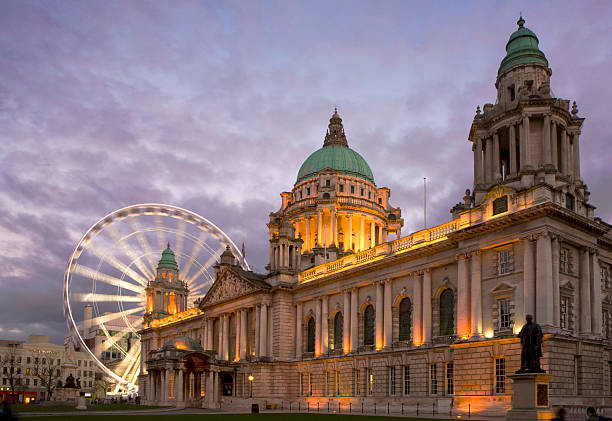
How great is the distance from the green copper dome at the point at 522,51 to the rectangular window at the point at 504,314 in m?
20.3

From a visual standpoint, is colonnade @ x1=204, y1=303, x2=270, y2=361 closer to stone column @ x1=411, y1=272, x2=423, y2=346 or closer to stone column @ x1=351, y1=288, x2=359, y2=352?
stone column @ x1=351, y1=288, x2=359, y2=352

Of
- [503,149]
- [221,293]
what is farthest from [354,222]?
[503,149]

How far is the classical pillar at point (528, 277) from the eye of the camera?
148 ft

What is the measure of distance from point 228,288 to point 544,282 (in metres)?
48.3

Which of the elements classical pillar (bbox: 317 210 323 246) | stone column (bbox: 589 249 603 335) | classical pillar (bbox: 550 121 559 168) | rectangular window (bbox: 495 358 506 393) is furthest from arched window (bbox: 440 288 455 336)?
classical pillar (bbox: 317 210 323 246)

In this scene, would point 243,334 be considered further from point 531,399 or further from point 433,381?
point 531,399

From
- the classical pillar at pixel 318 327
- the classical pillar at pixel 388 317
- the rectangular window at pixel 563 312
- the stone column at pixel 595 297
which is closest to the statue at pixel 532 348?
the rectangular window at pixel 563 312

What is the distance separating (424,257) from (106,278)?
1788 inches

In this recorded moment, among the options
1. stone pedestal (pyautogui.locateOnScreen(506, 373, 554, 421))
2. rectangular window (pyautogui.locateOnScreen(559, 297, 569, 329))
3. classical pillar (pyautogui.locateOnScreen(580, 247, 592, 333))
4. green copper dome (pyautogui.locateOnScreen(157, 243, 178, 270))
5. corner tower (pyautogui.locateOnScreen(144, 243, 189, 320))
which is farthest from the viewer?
green copper dome (pyautogui.locateOnScreen(157, 243, 178, 270))

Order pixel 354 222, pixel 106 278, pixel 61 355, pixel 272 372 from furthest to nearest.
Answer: pixel 61 355 → pixel 354 222 → pixel 106 278 → pixel 272 372

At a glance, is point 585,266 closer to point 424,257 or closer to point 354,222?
point 424,257

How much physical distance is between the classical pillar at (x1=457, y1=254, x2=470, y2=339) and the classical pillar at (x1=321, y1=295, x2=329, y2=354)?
20.7 m

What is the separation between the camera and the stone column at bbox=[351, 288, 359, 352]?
64125 millimetres

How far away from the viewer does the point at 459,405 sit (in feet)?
159
